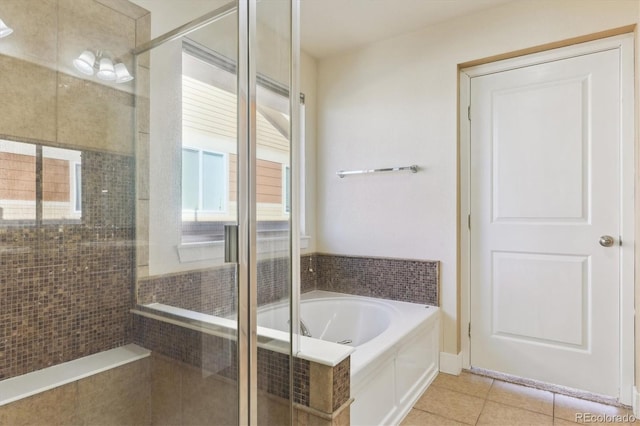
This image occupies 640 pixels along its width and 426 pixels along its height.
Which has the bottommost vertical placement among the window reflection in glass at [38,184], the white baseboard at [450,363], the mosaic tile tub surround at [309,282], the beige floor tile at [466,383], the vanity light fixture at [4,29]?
the beige floor tile at [466,383]

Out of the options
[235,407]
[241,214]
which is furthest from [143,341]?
[241,214]

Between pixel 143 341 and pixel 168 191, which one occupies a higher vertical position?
pixel 168 191

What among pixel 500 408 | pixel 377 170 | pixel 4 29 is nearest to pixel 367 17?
pixel 377 170

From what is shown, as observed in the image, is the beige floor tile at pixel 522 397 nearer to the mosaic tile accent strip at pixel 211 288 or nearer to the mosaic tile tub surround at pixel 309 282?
the mosaic tile tub surround at pixel 309 282

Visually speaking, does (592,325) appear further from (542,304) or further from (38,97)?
(38,97)

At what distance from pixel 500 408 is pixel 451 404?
9.7 inches

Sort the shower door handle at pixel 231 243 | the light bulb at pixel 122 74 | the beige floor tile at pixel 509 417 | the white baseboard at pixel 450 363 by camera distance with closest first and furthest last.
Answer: the shower door handle at pixel 231 243
the light bulb at pixel 122 74
the beige floor tile at pixel 509 417
the white baseboard at pixel 450 363

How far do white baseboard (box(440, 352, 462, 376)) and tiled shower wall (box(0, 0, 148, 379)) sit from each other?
6.13 ft

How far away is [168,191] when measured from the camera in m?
1.70

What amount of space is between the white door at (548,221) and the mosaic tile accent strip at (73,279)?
2054 mm

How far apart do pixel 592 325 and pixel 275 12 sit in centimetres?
229

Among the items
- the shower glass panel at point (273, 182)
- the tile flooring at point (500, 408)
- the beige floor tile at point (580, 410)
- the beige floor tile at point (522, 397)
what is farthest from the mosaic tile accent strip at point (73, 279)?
the beige floor tile at point (580, 410)

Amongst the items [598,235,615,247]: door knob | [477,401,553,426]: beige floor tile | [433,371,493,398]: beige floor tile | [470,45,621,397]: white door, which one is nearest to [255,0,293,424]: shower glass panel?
[477,401,553,426]: beige floor tile

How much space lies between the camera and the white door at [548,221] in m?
1.99
